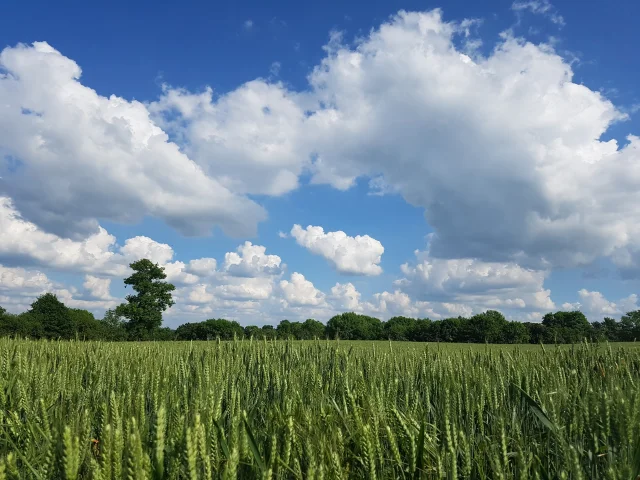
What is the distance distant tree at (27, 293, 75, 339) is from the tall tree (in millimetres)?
5436

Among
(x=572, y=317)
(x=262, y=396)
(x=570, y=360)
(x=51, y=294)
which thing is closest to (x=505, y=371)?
(x=570, y=360)

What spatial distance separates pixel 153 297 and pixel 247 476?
190 feet

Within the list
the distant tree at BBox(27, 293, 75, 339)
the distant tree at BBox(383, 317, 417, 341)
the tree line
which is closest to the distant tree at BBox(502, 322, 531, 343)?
the tree line

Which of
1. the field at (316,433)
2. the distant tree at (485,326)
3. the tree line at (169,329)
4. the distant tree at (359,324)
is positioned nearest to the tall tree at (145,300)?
the tree line at (169,329)

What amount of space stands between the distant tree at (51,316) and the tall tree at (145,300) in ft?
17.8

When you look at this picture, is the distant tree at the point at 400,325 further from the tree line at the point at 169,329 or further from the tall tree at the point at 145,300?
Answer: the tall tree at the point at 145,300

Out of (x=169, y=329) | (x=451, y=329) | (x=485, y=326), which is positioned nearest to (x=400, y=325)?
(x=451, y=329)

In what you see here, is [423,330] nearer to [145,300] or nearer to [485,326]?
[485,326]

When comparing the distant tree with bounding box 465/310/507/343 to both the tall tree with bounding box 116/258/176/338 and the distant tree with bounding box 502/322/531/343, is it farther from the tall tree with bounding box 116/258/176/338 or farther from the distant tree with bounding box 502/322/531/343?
the tall tree with bounding box 116/258/176/338

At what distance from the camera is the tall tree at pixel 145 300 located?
178ft

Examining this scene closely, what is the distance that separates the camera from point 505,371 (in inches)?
157

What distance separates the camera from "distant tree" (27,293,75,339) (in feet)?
164

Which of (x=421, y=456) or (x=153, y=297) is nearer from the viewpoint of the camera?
→ (x=421, y=456)

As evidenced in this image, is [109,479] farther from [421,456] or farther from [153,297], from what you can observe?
[153,297]
